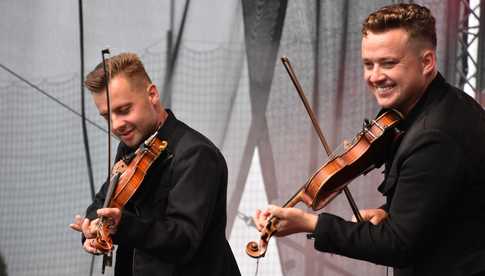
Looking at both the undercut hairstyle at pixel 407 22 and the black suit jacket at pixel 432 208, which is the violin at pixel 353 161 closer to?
the black suit jacket at pixel 432 208

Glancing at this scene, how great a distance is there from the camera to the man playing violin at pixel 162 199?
2.46 m

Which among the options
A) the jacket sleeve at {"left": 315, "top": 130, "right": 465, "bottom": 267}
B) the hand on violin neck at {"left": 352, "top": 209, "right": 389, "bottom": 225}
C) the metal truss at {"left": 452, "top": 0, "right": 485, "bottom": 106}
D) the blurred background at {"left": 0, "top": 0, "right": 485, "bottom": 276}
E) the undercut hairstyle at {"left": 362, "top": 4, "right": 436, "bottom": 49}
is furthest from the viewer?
the blurred background at {"left": 0, "top": 0, "right": 485, "bottom": 276}

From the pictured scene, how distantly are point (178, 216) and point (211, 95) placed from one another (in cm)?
154

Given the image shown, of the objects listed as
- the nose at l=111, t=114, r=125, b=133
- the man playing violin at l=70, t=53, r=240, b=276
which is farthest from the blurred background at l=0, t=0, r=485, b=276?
the nose at l=111, t=114, r=125, b=133

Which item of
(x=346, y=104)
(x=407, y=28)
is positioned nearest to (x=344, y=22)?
(x=346, y=104)

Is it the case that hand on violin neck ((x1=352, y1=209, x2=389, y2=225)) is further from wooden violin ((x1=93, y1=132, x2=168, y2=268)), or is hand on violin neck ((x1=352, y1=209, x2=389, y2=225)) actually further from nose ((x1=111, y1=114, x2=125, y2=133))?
nose ((x1=111, y1=114, x2=125, y2=133))

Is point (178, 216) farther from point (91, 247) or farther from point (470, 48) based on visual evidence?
point (470, 48)

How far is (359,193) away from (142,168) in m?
1.46

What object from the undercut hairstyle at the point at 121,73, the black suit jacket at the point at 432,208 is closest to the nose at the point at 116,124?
the undercut hairstyle at the point at 121,73

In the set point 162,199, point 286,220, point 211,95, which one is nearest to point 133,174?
point 162,199

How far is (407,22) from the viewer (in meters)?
→ 2.11

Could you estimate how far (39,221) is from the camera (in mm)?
4191

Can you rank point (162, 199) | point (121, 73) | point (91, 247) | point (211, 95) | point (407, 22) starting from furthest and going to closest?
point (211, 95), point (121, 73), point (162, 199), point (91, 247), point (407, 22)

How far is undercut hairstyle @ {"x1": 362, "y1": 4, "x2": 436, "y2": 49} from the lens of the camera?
6.91ft
